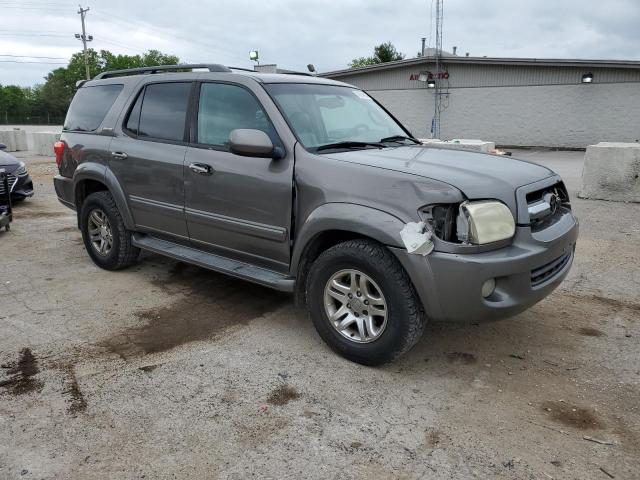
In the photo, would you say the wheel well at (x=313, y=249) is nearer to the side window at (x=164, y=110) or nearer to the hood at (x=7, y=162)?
the side window at (x=164, y=110)

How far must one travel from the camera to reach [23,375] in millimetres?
3416

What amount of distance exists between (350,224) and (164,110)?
7.68ft

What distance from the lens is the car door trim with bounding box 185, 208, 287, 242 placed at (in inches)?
151

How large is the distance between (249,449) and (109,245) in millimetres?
3506

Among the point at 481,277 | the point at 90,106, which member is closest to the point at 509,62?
the point at 90,106

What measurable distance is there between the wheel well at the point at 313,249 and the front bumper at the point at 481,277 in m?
0.56

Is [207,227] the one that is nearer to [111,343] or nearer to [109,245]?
[111,343]

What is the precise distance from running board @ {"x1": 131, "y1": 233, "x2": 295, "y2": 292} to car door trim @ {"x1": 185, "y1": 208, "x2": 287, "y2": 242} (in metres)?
0.30

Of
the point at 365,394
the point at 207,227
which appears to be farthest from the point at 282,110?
the point at 365,394

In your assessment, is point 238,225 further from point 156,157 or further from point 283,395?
point 283,395

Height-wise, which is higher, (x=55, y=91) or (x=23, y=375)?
(x=55, y=91)

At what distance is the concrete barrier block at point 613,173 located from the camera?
8.88 meters

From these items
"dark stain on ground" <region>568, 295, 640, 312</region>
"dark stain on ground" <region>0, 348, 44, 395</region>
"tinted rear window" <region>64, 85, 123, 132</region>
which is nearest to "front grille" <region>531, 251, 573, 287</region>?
"dark stain on ground" <region>568, 295, 640, 312</region>

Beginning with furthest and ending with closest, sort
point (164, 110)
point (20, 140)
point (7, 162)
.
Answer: point (20, 140)
point (7, 162)
point (164, 110)
